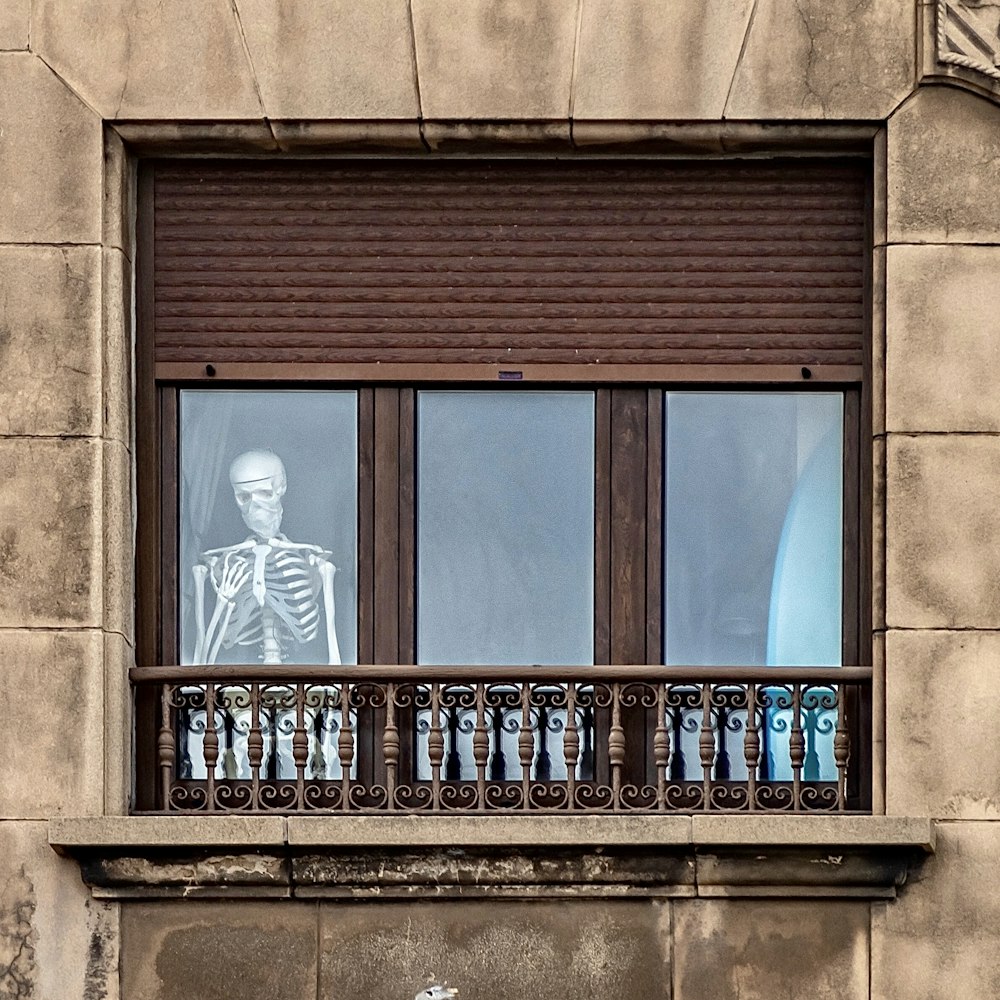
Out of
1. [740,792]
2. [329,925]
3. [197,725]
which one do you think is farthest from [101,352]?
[740,792]

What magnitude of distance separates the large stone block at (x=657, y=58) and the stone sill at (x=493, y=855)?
141 inches

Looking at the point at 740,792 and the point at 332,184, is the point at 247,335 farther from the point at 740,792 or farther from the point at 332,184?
the point at 740,792

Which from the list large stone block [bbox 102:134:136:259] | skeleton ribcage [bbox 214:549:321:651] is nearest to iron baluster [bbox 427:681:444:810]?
skeleton ribcage [bbox 214:549:321:651]

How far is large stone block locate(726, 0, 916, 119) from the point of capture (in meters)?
12.2

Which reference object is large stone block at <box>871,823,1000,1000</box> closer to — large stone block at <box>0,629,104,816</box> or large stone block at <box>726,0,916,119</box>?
large stone block at <box>726,0,916,119</box>

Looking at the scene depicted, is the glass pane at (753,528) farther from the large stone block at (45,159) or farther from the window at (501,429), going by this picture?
the large stone block at (45,159)

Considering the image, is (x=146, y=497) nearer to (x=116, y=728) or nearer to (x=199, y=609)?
(x=199, y=609)

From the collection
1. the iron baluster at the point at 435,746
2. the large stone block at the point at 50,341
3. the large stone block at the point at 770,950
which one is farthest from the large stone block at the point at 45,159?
the large stone block at the point at 770,950

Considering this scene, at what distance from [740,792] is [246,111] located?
4257mm

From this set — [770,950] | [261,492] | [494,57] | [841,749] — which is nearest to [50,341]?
[261,492]

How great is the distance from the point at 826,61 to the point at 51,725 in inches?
202

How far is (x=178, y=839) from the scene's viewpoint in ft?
38.2

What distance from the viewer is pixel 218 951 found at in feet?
38.8

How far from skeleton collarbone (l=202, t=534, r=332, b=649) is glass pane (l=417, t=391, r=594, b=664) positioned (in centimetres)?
55
